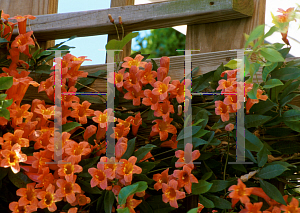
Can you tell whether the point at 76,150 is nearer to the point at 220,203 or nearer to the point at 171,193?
the point at 171,193

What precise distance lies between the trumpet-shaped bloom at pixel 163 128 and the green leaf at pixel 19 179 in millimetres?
305

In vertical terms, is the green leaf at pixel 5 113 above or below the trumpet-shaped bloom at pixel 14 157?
above

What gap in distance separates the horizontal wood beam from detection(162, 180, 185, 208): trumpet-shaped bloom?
45 cm

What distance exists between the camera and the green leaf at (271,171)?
57 cm

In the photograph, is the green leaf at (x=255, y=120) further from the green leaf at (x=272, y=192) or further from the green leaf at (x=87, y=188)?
the green leaf at (x=87, y=188)

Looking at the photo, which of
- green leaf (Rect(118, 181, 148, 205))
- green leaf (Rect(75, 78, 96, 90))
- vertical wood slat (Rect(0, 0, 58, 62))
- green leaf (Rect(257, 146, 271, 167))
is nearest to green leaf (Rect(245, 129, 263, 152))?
green leaf (Rect(257, 146, 271, 167))

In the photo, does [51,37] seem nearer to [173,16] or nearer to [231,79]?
[173,16]

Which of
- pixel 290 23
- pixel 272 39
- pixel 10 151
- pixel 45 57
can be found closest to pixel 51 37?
pixel 45 57

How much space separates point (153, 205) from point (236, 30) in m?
0.49

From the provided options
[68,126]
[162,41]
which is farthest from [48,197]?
[162,41]

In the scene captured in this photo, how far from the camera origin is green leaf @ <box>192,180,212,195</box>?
0.61 m


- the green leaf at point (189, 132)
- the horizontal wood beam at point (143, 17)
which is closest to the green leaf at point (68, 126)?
the green leaf at point (189, 132)

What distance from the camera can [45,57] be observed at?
0.87 meters

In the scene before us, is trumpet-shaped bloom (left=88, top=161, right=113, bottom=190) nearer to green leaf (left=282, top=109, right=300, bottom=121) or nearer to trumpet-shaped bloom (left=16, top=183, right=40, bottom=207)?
trumpet-shaped bloom (left=16, top=183, right=40, bottom=207)
